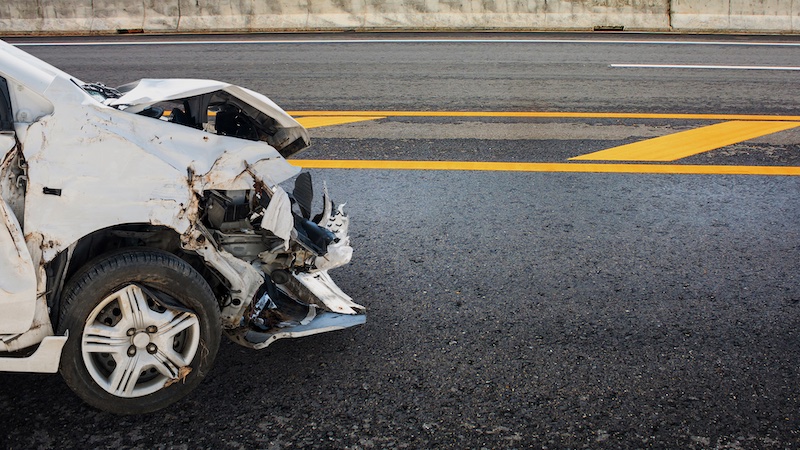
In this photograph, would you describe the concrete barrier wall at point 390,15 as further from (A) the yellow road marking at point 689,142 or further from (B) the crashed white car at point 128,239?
(B) the crashed white car at point 128,239

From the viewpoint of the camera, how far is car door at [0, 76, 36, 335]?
116 inches

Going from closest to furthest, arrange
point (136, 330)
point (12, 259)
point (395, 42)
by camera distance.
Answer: point (12, 259) < point (136, 330) < point (395, 42)

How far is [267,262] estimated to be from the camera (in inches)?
141

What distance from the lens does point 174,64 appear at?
1091 centimetres

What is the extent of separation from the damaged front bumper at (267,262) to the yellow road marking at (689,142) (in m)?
3.63

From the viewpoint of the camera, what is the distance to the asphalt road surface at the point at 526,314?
3271 millimetres

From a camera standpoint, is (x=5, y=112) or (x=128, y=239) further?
(x=128, y=239)

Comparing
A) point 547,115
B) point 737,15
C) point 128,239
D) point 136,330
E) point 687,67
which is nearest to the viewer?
point 136,330

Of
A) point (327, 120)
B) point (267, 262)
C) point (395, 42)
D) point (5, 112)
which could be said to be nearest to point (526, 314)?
point (267, 262)

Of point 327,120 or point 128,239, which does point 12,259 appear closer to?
point 128,239

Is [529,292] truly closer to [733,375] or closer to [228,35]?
[733,375]

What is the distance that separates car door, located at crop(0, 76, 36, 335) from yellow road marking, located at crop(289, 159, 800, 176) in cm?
367

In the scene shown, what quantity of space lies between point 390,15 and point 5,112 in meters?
11.3

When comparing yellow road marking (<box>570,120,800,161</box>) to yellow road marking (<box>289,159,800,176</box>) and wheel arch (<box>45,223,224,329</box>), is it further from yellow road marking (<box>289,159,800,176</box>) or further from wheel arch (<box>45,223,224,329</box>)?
wheel arch (<box>45,223,224,329</box>)
